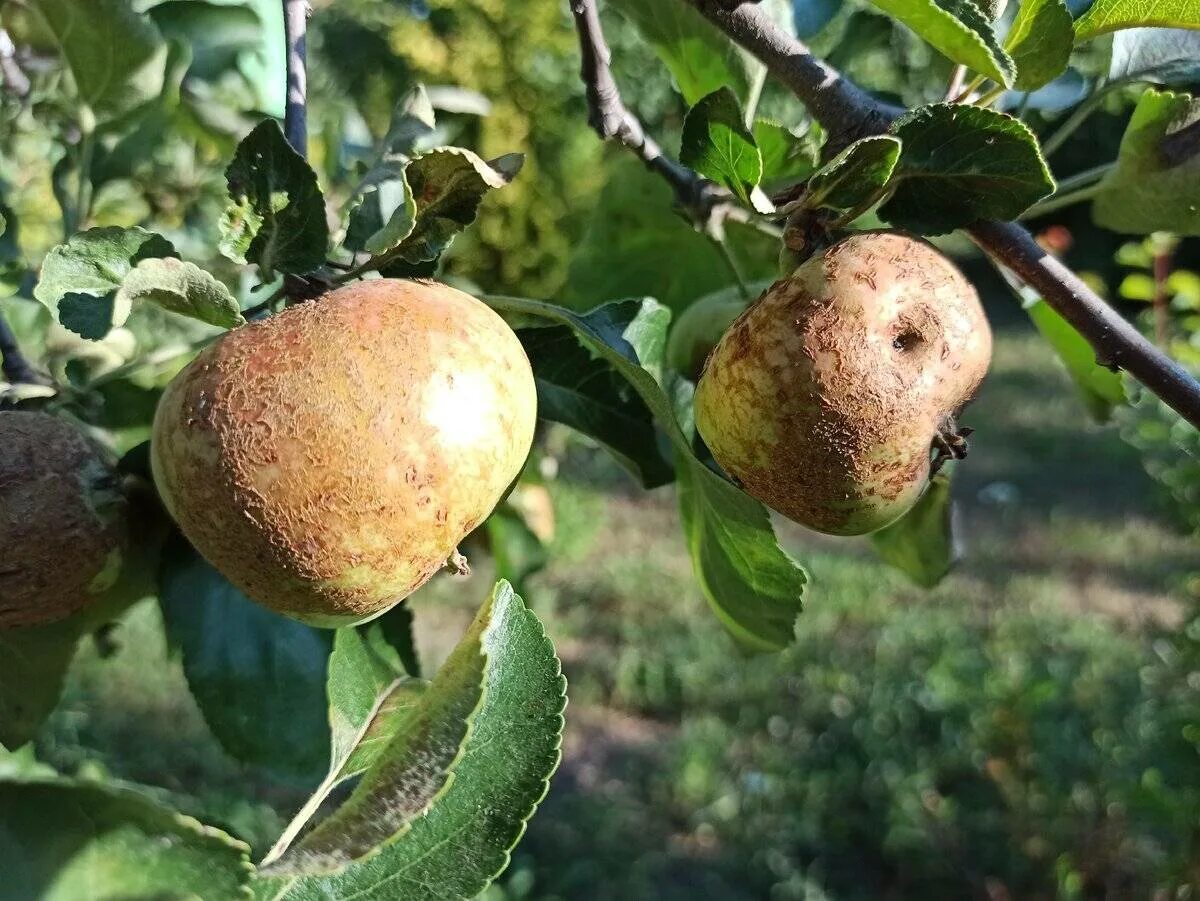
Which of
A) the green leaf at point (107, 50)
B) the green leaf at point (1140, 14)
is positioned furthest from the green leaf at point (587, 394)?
the green leaf at point (107, 50)

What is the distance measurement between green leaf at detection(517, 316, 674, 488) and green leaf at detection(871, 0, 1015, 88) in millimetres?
298

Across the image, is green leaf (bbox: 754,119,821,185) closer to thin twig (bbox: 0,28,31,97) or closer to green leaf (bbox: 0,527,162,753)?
green leaf (bbox: 0,527,162,753)

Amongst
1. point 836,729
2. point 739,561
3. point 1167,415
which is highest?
point 739,561

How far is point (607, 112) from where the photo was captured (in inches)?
36.8

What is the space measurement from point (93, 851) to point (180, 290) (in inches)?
12.9

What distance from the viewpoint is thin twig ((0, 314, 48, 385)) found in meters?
0.89

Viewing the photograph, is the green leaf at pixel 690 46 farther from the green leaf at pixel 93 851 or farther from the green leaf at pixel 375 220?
the green leaf at pixel 93 851

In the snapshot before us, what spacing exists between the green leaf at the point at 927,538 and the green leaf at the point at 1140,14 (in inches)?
14.3

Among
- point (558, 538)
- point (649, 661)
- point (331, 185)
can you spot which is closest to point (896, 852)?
point (649, 661)

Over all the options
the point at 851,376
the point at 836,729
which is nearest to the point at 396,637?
the point at 851,376

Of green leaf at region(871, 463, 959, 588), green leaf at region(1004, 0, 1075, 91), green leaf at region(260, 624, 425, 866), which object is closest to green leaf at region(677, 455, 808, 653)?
green leaf at region(871, 463, 959, 588)

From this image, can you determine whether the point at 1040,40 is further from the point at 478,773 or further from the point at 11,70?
the point at 11,70

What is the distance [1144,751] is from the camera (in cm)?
271

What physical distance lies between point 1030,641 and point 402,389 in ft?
12.5
